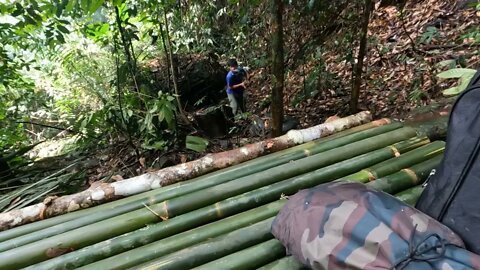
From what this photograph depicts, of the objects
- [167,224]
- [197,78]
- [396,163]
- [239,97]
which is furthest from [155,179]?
[197,78]

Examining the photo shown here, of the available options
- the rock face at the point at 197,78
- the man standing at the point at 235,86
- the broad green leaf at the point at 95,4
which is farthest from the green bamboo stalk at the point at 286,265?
the rock face at the point at 197,78

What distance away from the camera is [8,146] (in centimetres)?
548

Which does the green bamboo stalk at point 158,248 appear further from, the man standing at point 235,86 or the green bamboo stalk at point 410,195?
the man standing at point 235,86

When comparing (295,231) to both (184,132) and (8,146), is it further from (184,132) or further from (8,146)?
(8,146)

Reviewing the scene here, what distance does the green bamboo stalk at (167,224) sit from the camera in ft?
5.80

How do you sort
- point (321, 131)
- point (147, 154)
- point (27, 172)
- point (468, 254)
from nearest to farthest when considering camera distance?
point (468, 254) → point (321, 131) → point (27, 172) → point (147, 154)

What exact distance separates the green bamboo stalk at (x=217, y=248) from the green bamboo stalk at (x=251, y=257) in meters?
0.04

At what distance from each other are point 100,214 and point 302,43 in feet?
13.5

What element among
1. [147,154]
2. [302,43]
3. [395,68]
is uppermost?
[302,43]

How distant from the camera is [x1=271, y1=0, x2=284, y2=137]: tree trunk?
339 cm

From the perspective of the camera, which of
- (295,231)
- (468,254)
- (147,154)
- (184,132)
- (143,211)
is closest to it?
(468,254)

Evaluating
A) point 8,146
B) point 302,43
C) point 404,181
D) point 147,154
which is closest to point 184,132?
point 147,154

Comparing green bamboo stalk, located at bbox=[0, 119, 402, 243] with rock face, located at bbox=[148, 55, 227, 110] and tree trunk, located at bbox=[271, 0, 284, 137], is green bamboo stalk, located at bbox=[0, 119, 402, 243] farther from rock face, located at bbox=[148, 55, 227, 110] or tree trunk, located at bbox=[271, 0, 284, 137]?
rock face, located at bbox=[148, 55, 227, 110]

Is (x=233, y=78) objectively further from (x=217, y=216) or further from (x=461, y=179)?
(x=461, y=179)
